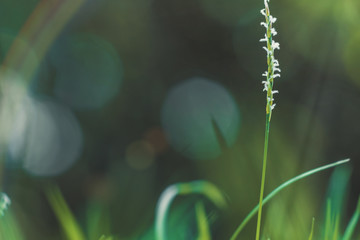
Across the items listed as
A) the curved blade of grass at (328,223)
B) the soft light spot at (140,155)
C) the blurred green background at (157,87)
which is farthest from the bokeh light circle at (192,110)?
the curved blade of grass at (328,223)

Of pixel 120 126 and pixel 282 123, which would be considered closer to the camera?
pixel 282 123

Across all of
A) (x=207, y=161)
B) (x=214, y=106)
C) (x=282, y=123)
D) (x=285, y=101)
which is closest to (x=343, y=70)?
(x=285, y=101)

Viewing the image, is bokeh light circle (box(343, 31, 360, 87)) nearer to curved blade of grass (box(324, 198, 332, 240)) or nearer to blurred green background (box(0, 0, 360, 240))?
blurred green background (box(0, 0, 360, 240))

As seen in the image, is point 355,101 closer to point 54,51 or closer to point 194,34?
point 194,34

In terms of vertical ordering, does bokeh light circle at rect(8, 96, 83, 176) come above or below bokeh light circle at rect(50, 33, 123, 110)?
below

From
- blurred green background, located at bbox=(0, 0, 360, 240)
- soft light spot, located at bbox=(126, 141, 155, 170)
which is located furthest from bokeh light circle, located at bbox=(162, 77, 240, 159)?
soft light spot, located at bbox=(126, 141, 155, 170)

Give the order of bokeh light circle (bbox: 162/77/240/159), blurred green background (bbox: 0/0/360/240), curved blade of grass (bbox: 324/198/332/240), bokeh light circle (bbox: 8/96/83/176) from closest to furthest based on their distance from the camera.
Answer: curved blade of grass (bbox: 324/198/332/240), bokeh light circle (bbox: 162/77/240/159), blurred green background (bbox: 0/0/360/240), bokeh light circle (bbox: 8/96/83/176)

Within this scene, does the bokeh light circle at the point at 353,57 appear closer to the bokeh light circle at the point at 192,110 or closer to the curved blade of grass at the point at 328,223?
the bokeh light circle at the point at 192,110
